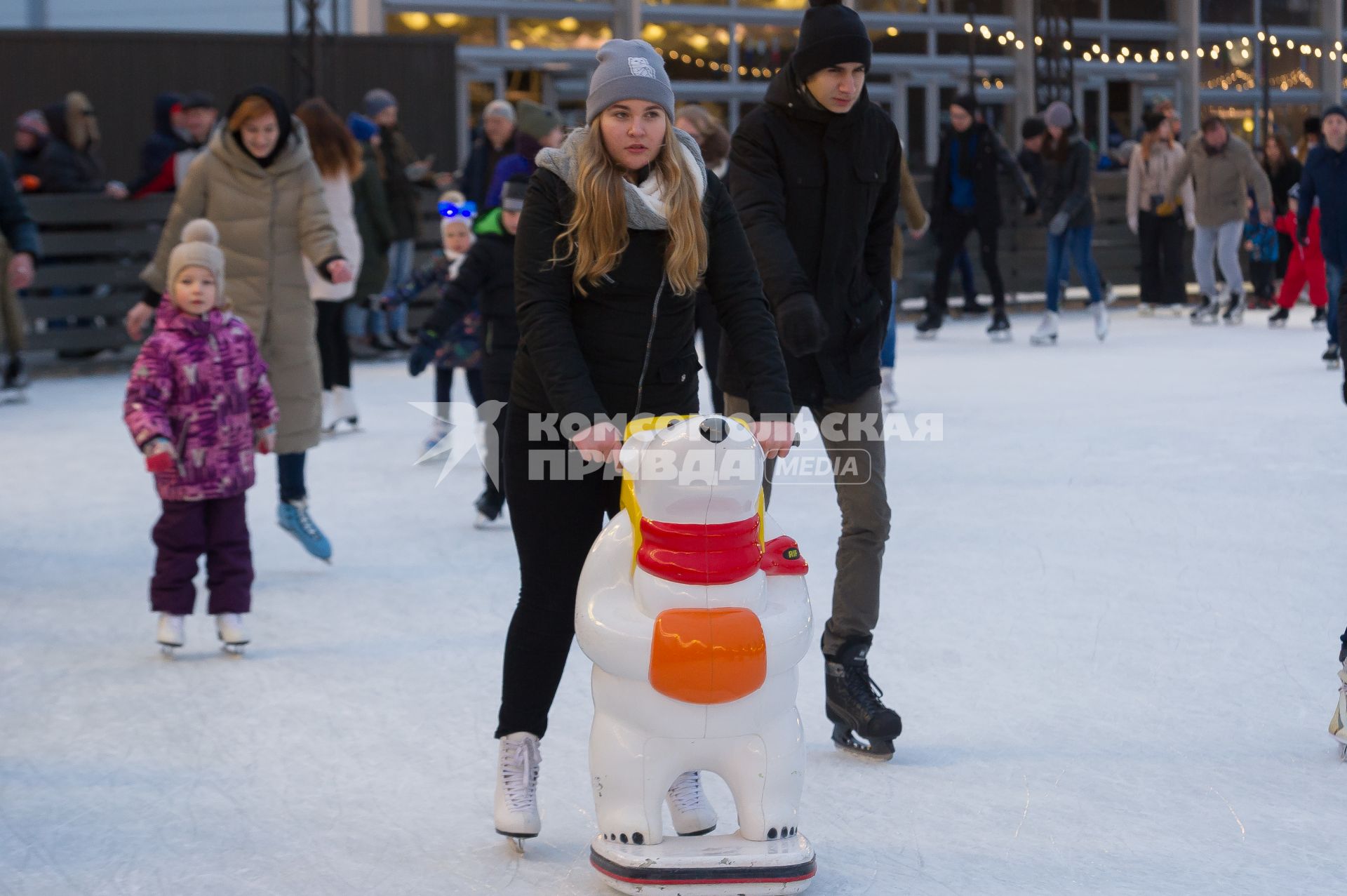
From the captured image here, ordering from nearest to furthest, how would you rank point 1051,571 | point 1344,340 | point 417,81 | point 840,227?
point 840,227, point 1344,340, point 1051,571, point 417,81

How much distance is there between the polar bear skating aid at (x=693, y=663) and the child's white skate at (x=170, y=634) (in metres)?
2.01

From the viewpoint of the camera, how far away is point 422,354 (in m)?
5.54

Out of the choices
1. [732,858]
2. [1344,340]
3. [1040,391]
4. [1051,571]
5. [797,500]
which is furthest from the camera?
[1040,391]

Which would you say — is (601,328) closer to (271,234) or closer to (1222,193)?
(271,234)

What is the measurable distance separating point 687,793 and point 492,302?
297 centimetres

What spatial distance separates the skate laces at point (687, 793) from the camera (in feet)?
9.48

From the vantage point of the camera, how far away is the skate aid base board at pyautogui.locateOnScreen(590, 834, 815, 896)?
2.60 m

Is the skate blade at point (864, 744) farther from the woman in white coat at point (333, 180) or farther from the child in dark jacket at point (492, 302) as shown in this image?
the woman in white coat at point (333, 180)

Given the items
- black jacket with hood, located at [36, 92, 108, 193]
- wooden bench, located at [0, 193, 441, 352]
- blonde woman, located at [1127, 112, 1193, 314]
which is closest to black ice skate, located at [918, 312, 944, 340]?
blonde woman, located at [1127, 112, 1193, 314]

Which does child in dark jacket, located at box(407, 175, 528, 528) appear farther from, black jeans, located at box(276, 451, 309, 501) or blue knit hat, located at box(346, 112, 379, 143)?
blue knit hat, located at box(346, 112, 379, 143)

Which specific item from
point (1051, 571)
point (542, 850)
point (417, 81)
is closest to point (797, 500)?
point (1051, 571)

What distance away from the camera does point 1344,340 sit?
3.68m

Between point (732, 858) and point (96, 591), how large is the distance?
3112mm

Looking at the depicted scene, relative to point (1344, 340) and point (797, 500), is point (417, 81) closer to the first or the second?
point (797, 500)
